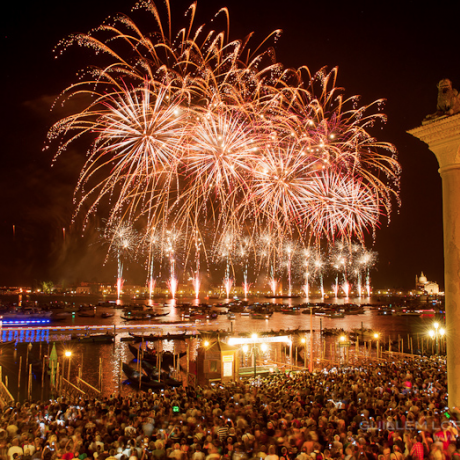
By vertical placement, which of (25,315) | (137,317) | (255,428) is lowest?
(137,317)

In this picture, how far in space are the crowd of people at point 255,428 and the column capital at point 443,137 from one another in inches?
186

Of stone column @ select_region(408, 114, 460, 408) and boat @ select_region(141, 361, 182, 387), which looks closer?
stone column @ select_region(408, 114, 460, 408)

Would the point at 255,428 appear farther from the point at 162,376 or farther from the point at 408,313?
the point at 408,313

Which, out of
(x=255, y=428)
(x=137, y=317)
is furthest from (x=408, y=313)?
(x=255, y=428)

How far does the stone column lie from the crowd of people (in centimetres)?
92

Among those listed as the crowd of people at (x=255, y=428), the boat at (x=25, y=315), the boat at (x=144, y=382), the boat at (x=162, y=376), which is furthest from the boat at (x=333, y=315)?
the crowd of people at (x=255, y=428)

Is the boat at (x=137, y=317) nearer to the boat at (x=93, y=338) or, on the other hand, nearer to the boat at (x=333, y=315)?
the boat at (x=93, y=338)

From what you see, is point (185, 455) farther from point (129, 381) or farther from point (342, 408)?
point (129, 381)

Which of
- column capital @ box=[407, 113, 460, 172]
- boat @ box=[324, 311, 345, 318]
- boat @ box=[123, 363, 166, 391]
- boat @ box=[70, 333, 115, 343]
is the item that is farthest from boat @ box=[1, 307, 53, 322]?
column capital @ box=[407, 113, 460, 172]

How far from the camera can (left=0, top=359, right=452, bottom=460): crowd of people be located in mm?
6234

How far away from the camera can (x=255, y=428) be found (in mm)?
7199

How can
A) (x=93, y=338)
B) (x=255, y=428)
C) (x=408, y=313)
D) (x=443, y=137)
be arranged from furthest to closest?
1. (x=408, y=313)
2. (x=93, y=338)
3. (x=443, y=137)
4. (x=255, y=428)

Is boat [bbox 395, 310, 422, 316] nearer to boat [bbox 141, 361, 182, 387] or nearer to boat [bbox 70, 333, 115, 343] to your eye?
boat [bbox 70, 333, 115, 343]

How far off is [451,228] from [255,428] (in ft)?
16.7
